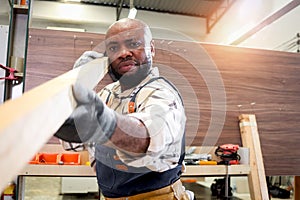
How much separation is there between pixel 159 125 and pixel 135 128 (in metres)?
0.08

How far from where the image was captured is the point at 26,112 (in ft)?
1.05

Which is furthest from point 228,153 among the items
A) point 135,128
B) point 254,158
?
point 135,128

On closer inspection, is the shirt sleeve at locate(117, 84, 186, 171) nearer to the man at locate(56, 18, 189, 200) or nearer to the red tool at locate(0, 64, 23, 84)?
the man at locate(56, 18, 189, 200)

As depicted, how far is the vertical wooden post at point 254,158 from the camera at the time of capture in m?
2.19

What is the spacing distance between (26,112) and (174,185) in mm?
844

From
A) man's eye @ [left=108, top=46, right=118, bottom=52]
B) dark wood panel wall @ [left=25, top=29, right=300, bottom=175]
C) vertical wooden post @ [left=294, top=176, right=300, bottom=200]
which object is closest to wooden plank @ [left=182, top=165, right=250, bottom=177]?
dark wood panel wall @ [left=25, top=29, right=300, bottom=175]

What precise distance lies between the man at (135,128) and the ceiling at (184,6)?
4.81 metres

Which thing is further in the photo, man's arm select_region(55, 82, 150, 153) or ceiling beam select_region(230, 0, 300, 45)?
ceiling beam select_region(230, 0, 300, 45)

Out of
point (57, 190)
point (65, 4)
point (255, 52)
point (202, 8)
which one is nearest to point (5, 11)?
point (255, 52)

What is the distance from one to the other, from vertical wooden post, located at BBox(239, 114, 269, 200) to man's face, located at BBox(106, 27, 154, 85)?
1551mm

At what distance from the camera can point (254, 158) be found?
2318 millimetres

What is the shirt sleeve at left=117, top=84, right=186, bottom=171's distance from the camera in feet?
2.34

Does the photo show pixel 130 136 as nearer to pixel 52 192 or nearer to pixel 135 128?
pixel 135 128

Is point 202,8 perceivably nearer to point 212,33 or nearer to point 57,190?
point 212,33
